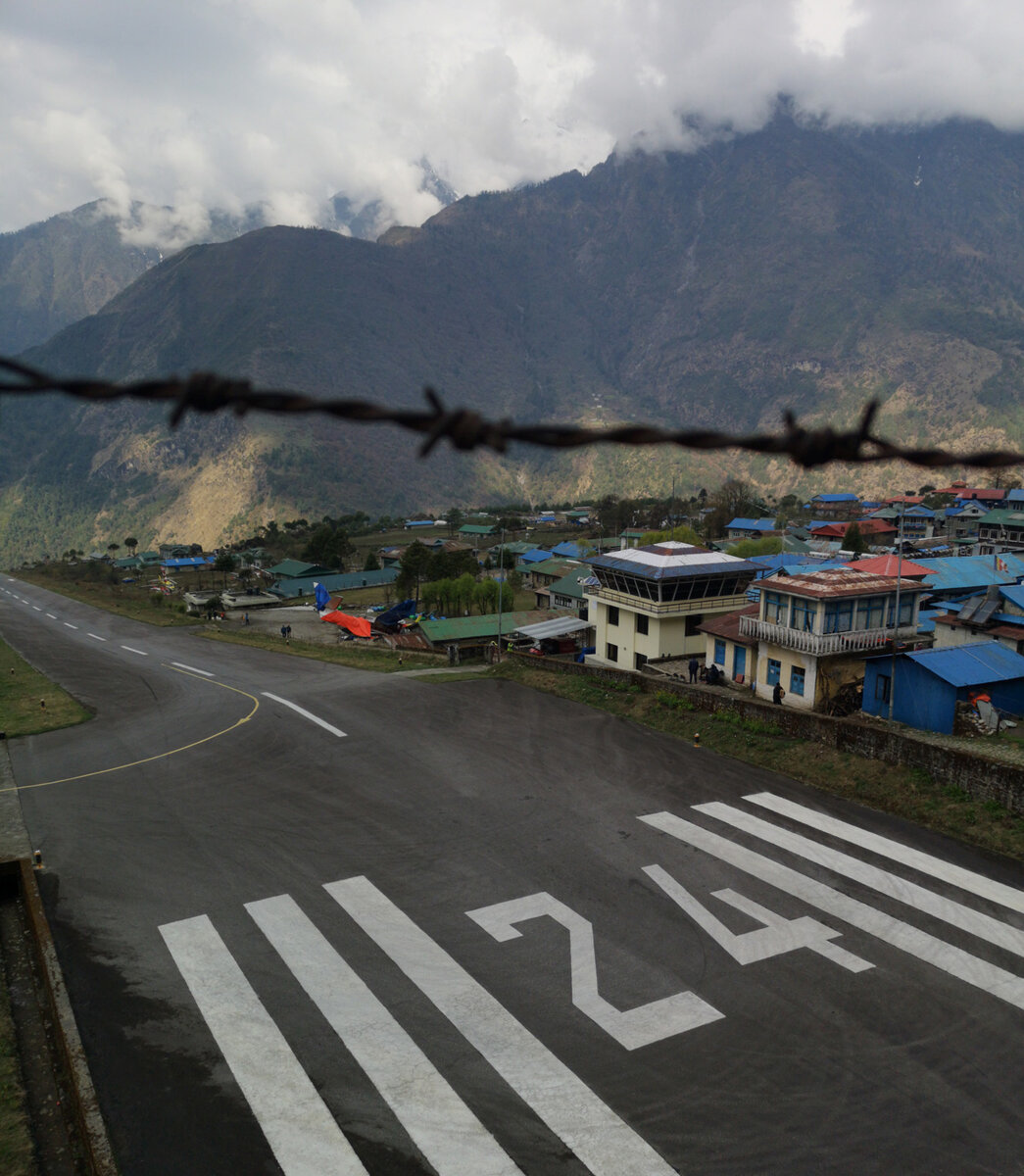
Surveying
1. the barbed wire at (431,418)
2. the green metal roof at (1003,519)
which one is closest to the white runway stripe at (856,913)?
the barbed wire at (431,418)

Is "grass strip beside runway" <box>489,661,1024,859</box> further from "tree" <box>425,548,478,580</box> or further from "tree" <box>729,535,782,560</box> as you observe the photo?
"tree" <box>729,535,782,560</box>

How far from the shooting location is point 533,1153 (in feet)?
32.9

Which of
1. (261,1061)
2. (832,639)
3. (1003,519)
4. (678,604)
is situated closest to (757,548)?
(1003,519)

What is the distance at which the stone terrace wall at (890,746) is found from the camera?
18656mm

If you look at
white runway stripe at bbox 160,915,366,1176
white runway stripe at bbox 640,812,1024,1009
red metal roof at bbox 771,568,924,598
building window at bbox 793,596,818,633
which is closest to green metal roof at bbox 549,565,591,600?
red metal roof at bbox 771,568,924,598

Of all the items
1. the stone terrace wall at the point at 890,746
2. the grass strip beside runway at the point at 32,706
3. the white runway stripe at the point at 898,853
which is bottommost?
the grass strip beside runway at the point at 32,706

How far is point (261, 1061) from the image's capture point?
1169 centimetres

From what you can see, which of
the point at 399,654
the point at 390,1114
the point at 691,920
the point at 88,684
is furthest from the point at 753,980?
the point at 399,654

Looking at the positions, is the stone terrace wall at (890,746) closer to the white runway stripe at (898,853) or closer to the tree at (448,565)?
the white runway stripe at (898,853)

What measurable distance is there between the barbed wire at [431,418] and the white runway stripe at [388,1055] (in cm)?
1009

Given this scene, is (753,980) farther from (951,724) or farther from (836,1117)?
(951,724)

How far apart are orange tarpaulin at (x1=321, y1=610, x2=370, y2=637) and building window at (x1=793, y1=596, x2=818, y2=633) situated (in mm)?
43449

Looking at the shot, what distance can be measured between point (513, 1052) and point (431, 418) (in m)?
11.5

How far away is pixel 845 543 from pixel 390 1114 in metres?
87.2
